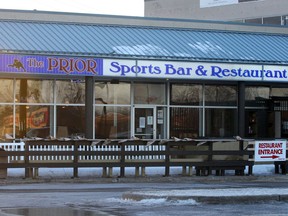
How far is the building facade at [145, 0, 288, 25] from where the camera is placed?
58812 millimetres

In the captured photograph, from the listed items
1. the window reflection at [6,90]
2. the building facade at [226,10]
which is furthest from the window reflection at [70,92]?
the building facade at [226,10]

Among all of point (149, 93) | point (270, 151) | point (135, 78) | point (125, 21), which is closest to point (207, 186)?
point (270, 151)

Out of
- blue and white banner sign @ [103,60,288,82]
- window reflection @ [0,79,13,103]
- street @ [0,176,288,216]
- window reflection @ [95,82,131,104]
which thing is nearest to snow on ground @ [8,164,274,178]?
Result: street @ [0,176,288,216]

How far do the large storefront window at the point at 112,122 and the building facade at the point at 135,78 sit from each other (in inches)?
1.8

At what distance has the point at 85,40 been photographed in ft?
85.1

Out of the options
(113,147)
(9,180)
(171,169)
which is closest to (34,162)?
(9,180)

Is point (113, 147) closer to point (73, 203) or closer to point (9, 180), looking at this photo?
point (9, 180)

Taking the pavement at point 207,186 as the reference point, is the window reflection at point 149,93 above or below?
above

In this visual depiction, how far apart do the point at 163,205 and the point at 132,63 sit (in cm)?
1301

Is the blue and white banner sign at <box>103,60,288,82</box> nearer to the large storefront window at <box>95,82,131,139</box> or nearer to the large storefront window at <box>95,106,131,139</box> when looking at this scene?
the large storefront window at <box>95,82,131,139</box>

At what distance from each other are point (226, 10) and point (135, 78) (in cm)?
3863

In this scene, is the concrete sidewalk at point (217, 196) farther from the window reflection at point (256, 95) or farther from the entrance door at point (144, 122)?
the window reflection at point (256, 95)

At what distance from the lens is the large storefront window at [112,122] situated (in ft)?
88.0

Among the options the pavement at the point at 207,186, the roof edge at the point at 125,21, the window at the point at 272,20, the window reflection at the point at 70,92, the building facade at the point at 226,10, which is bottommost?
the pavement at the point at 207,186
